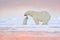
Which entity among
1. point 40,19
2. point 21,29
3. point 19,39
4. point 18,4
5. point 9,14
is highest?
point 18,4

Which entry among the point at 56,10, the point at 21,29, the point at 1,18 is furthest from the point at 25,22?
the point at 56,10

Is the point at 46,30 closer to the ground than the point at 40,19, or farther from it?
closer to the ground

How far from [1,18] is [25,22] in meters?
0.33

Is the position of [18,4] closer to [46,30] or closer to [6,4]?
[6,4]

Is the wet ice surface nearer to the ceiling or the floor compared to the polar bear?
nearer to the floor

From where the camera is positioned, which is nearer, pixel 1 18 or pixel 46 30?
pixel 46 30

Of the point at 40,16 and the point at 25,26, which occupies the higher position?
the point at 40,16

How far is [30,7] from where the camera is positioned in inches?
59.6

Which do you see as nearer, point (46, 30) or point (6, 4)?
point (46, 30)

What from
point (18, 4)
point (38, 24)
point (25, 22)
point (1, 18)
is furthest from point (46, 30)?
point (1, 18)

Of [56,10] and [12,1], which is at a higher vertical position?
[12,1]

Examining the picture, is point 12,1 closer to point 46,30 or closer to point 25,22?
point 25,22

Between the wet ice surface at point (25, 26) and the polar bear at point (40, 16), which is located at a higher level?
the polar bear at point (40, 16)

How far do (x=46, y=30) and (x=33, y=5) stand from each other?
367mm
